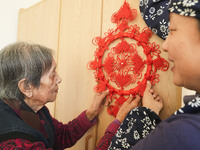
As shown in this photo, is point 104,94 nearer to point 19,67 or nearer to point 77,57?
point 77,57

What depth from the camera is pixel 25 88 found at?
788 millimetres

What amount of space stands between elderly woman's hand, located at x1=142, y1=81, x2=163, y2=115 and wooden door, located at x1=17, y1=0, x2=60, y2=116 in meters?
0.75

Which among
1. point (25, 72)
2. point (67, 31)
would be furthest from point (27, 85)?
point (67, 31)

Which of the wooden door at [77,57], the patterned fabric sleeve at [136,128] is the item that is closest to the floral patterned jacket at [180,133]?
the patterned fabric sleeve at [136,128]

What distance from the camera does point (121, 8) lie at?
35.7 inches

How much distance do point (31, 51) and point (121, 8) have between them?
1.65 feet

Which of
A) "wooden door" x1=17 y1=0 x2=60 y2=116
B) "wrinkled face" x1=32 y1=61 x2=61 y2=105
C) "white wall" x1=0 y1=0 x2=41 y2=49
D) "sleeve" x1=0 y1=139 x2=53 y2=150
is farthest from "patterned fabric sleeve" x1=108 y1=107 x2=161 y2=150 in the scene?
"white wall" x1=0 y1=0 x2=41 y2=49

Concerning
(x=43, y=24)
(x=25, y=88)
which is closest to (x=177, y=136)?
(x=25, y=88)

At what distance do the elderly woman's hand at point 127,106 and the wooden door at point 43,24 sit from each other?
0.64m

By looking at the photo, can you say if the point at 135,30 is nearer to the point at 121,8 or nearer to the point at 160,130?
the point at 121,8

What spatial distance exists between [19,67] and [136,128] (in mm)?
554

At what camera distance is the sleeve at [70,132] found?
99cm

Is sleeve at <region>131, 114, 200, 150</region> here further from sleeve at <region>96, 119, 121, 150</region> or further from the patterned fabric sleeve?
sleeve at <region>96, 119, 121, 150</region>

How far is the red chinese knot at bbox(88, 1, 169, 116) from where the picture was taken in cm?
85
